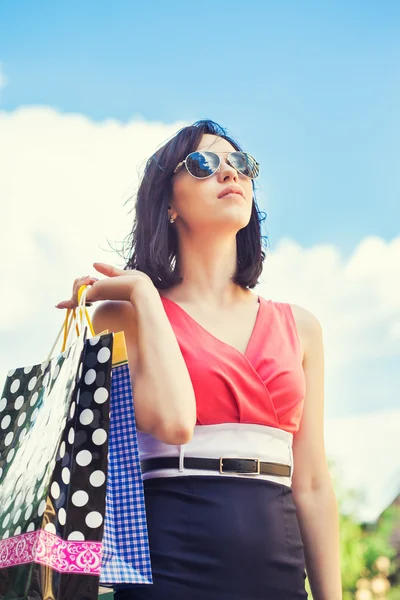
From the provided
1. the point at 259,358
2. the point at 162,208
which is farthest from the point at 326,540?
the point at 162,208

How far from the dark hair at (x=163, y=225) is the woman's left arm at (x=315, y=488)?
1.06 ft

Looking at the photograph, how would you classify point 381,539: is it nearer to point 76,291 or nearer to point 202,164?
point 202,164

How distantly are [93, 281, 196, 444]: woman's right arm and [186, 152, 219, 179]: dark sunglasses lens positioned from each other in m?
0.55

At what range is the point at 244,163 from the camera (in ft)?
8.57

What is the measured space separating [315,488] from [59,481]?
0.95 m

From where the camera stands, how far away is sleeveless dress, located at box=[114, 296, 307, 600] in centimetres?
196

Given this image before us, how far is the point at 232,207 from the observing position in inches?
98.6

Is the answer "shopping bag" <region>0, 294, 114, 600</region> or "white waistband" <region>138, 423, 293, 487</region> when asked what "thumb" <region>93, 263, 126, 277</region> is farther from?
"white waistband" <region>138, 423, 293, 487</region>

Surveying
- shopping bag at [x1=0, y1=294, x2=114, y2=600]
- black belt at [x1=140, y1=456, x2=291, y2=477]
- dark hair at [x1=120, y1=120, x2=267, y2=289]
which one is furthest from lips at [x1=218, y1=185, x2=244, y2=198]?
black belt at [x1=140, y1=456, x2=291, y2=477]

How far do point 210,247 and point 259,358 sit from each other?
0.50m

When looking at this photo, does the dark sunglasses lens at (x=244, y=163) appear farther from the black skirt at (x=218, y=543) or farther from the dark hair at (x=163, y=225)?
the black skirt at (x=218, y=543)

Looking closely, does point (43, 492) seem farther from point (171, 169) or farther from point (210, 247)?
point (171, 169)

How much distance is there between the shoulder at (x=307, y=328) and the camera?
2.53m

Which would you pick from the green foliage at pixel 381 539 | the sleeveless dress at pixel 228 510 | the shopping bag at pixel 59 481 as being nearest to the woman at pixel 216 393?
the sleeveless dress at pixel 228 510
